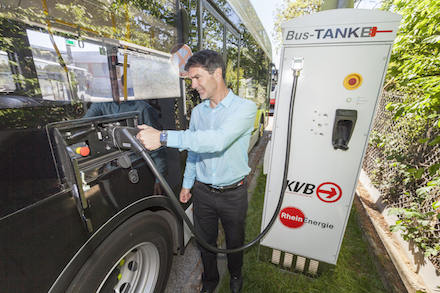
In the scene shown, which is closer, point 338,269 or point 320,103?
point 320,103

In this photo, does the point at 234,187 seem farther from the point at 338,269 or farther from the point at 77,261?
the point at 338,269

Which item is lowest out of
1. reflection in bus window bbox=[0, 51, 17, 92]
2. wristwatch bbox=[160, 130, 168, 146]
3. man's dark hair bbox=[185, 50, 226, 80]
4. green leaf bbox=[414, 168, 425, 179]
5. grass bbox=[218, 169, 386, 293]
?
grass bbox=[218, 169, 386, 293]

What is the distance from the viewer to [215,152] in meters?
1.64

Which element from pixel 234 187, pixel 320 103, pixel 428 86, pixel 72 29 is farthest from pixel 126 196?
pixel 428 86

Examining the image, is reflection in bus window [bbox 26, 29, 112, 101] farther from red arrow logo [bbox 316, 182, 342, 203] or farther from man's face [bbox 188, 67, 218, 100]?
red arrow logo [bbox 316, 182, 342, 203]

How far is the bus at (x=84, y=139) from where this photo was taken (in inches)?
34.4

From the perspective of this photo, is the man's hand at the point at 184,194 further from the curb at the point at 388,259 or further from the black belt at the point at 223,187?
the curb at the point at 388,259

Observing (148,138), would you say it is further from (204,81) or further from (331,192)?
(331,192)

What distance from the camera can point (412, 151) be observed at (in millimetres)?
2783

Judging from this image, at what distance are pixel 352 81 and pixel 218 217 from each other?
1604 mm

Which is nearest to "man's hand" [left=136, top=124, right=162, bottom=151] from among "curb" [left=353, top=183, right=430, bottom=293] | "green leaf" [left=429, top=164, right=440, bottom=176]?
"green leaf" [left=429, top=164, right=440, bottom=176]

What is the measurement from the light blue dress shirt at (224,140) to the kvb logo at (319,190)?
0.47 metres

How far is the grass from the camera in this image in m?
2.08

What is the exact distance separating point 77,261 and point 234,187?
1155 mm
